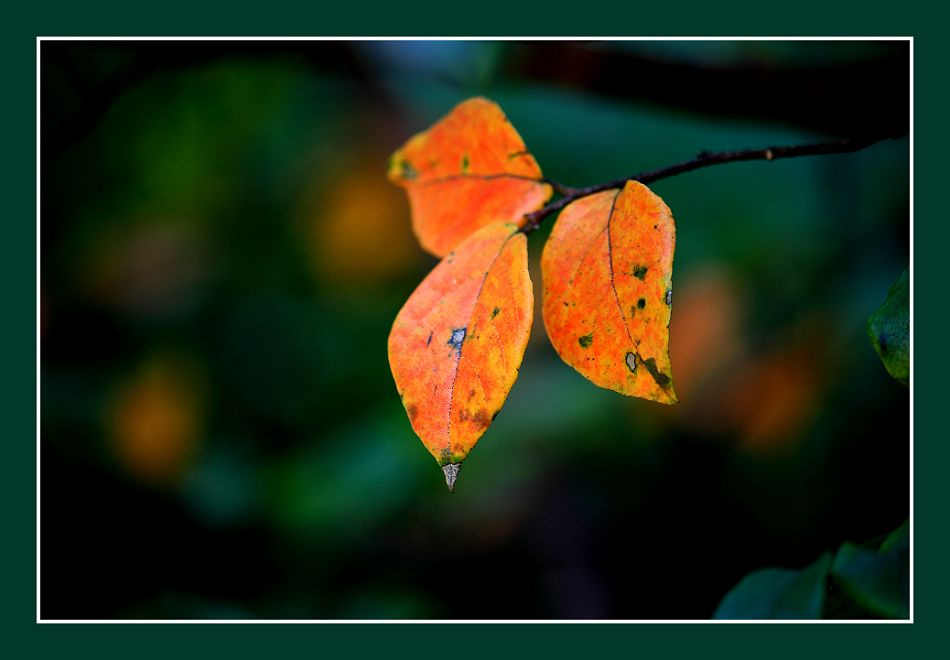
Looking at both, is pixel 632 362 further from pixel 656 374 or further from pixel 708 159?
pixel 708 159

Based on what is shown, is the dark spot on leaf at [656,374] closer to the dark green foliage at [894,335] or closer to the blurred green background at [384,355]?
the dark green foliage at [894,335]

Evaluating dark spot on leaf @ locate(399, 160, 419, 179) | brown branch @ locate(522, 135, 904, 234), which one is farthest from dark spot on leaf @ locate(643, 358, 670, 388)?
dark spot on leaf @ locate(399, 160, 419, 179)

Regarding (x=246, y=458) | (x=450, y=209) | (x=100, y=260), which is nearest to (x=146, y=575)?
(x=246, y=458)

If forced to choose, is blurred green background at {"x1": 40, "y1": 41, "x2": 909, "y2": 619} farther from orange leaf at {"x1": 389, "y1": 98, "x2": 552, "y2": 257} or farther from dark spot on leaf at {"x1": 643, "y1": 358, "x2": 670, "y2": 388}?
dark spot on leaf at {"x1": 643, "y1": 358, "x2": 670, "y2": 388}

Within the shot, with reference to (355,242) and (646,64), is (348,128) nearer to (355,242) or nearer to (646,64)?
(355,242)

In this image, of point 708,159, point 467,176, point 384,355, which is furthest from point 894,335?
point 384,355

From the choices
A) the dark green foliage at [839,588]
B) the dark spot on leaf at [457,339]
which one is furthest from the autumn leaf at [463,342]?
the dark green foliage at [839,588]

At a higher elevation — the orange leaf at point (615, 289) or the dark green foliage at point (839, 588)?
the orange leaf at point (615, 289)
